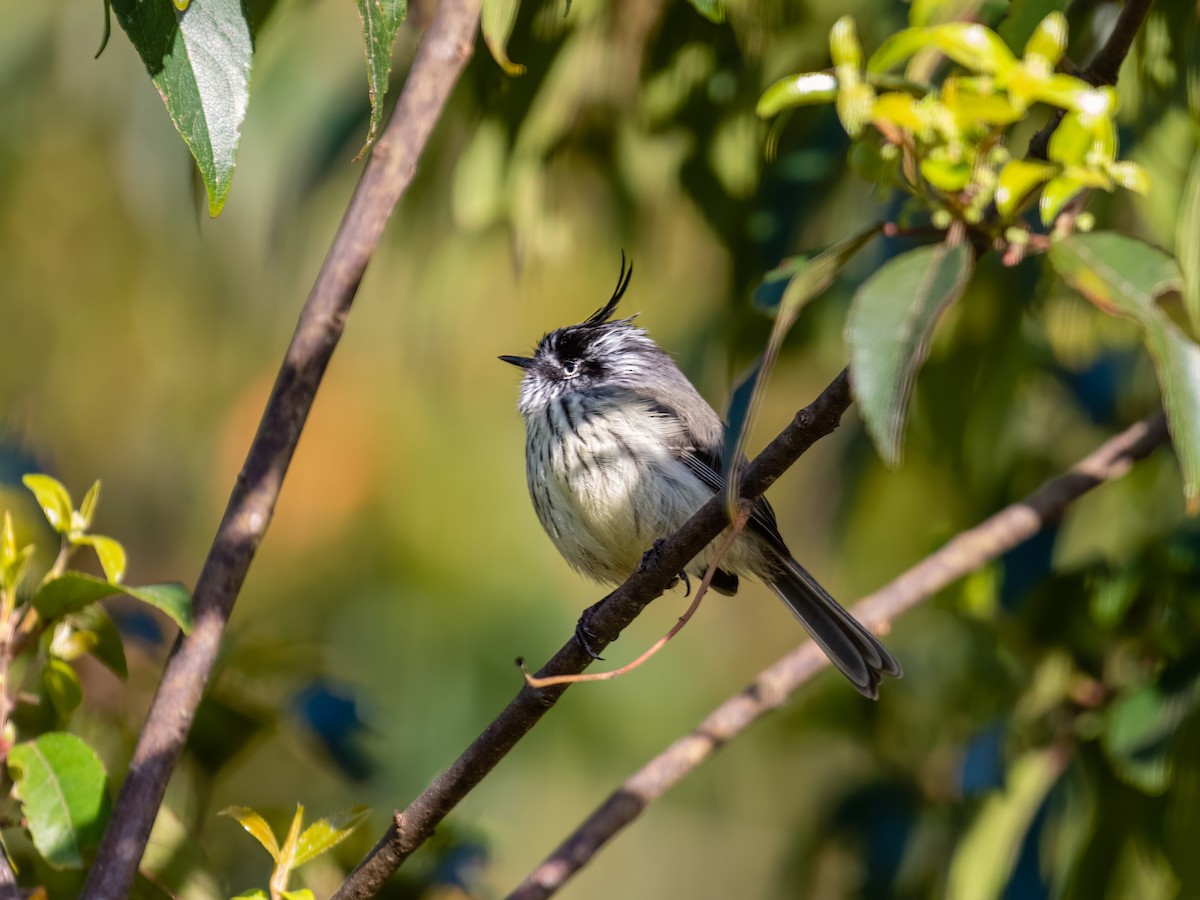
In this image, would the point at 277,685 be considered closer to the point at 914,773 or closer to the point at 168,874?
the point at 168,874

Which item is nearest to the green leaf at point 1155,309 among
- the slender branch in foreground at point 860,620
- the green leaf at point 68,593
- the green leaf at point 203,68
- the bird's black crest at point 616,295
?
the green leaf at point 203,68

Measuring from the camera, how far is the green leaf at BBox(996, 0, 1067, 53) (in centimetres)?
184

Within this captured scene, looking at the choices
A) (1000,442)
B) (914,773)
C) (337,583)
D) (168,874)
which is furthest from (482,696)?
(168,874)

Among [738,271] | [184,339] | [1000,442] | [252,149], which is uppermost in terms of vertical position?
[252,149]

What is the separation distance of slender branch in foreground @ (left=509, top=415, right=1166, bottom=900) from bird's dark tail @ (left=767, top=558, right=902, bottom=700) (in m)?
0.19

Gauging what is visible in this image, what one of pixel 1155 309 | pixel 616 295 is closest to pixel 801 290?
pixel 1155 309

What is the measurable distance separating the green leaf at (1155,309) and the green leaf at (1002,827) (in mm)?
2206

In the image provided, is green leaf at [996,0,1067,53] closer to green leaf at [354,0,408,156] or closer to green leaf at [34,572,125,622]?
green leaf at [354,0,408,156]

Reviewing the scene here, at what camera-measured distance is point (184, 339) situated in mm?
5953

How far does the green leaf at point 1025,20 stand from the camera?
1839 mm

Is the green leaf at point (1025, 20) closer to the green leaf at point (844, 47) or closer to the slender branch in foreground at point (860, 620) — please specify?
the green leaf at point (844, 47)

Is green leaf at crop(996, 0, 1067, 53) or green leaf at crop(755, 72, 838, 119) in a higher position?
green leaf at crop(755, 72, 838, 119)

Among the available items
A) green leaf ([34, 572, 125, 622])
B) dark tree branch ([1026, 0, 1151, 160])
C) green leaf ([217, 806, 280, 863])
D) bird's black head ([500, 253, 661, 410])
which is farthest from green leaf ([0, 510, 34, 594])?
bird's black head ([500, 253, 661, 410])

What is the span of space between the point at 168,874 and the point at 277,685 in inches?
26.7
